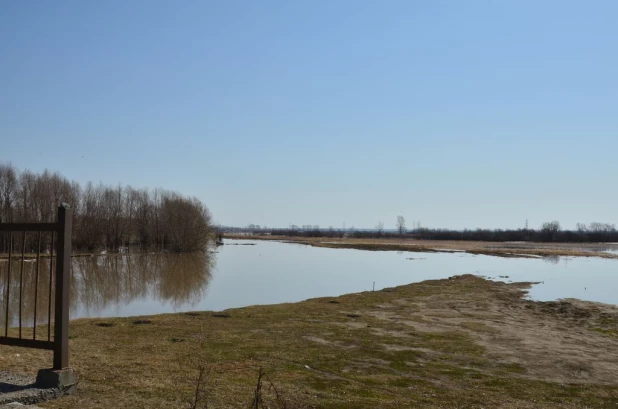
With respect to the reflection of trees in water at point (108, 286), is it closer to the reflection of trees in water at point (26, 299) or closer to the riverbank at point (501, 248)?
the reflection of trees in water at point (26, 299)

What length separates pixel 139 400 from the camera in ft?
25.0

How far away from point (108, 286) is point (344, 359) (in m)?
24.8

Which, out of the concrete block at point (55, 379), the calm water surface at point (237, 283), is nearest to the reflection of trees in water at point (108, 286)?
the calm water surface at point (237, 283)

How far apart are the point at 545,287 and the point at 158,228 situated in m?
64.9

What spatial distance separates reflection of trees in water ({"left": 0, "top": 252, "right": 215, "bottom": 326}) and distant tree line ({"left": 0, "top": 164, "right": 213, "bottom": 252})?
16.1 metres

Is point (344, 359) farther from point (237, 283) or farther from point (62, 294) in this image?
point (237, 283)

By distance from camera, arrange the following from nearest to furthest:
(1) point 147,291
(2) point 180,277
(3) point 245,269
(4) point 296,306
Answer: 1. (4) point 296,306
2. (1) point 147,291
3. (2) point 180,277
4. (3) point 245,269

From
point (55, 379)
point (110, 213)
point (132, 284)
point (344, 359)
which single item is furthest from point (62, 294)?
point (110, 213)

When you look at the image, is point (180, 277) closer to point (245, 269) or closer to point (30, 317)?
point (245, 269)

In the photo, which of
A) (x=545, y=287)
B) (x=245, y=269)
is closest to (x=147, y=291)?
(x=245, y=269)

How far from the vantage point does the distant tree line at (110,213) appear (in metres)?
65.5

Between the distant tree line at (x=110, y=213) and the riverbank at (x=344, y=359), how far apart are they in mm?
44385

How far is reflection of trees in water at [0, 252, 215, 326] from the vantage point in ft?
76.7

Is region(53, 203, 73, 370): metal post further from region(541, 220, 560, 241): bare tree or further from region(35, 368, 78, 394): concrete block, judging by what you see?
region(541, 220, 560, 241): bare tree
